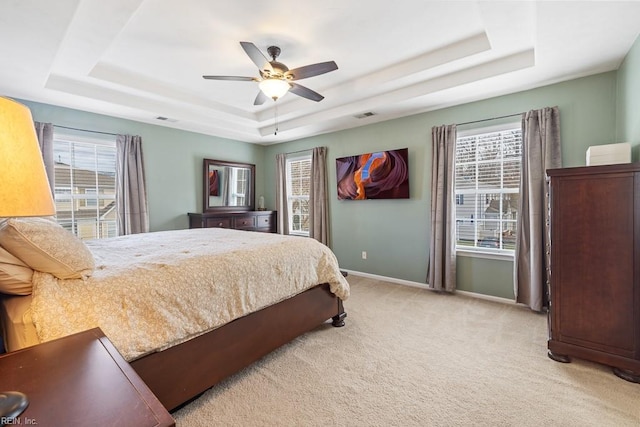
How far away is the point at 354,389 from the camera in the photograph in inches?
74.2

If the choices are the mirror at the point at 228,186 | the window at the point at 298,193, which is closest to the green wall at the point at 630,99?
the window at the point at 298,193

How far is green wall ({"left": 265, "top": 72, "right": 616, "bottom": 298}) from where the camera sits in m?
2.84

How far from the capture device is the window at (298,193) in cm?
543

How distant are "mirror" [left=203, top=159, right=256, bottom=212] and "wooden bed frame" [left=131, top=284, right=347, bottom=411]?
127 inches

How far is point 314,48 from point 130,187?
310 cm

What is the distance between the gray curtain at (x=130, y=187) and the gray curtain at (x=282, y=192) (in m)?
2.24

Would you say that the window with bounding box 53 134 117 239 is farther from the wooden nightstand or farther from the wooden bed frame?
the wooden nightstand

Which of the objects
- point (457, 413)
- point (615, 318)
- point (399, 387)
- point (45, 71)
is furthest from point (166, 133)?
point (615, 318)

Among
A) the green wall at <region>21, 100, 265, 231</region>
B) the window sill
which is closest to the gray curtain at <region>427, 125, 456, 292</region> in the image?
the window sill

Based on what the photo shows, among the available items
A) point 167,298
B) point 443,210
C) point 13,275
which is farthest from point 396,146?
point 13,275

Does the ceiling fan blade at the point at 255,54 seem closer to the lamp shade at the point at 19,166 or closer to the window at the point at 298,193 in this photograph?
the lamp shade at the point at 19,166

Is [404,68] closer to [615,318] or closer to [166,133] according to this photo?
[615,318]

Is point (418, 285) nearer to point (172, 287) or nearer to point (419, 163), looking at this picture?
point (419, 163)

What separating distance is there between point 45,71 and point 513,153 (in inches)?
189
